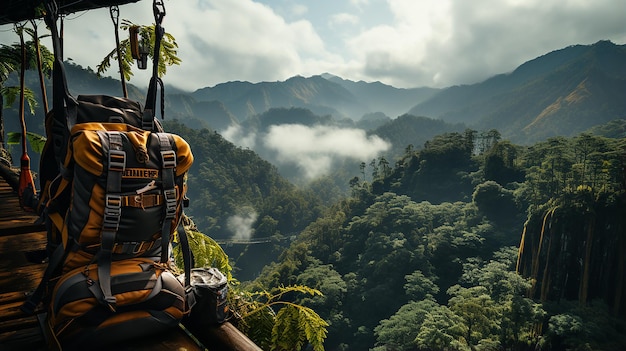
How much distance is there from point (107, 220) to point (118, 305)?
466 millimetres

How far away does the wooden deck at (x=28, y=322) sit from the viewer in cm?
202

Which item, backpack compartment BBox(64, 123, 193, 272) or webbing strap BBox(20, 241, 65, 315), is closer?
backpack compartment BBox(64, 123, 193, 272)

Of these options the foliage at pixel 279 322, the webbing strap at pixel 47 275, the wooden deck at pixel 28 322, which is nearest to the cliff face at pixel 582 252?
the foliage at pixel 279 322

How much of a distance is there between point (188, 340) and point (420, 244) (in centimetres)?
6033

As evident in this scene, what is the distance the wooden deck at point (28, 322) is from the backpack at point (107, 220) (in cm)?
14

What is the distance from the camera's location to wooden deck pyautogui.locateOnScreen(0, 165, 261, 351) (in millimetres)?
2018

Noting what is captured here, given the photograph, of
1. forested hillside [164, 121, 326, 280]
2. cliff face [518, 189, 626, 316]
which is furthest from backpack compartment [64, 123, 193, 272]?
forested hillside [164, 121, 326, 280]

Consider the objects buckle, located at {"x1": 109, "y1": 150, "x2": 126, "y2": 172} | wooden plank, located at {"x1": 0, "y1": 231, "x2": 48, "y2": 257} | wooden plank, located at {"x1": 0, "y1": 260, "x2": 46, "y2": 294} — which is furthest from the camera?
wooden plank, located at {"x1": 0, "y1": 231, "x2": 48, "y2": 257}

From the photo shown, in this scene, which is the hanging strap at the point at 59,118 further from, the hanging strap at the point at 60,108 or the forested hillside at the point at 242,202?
the forested hillside at the point at 242,202

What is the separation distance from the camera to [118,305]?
179 centimetres

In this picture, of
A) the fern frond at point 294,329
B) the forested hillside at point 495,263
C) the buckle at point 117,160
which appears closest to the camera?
the buckle at point 117,160

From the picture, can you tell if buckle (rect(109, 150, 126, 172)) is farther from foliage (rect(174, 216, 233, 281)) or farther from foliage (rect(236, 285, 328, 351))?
foliage (rect(174, 216, 233, 281))

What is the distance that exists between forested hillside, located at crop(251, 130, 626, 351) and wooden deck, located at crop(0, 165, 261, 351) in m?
24.7

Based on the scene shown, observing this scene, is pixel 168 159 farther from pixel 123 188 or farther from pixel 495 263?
pixel 495 263
